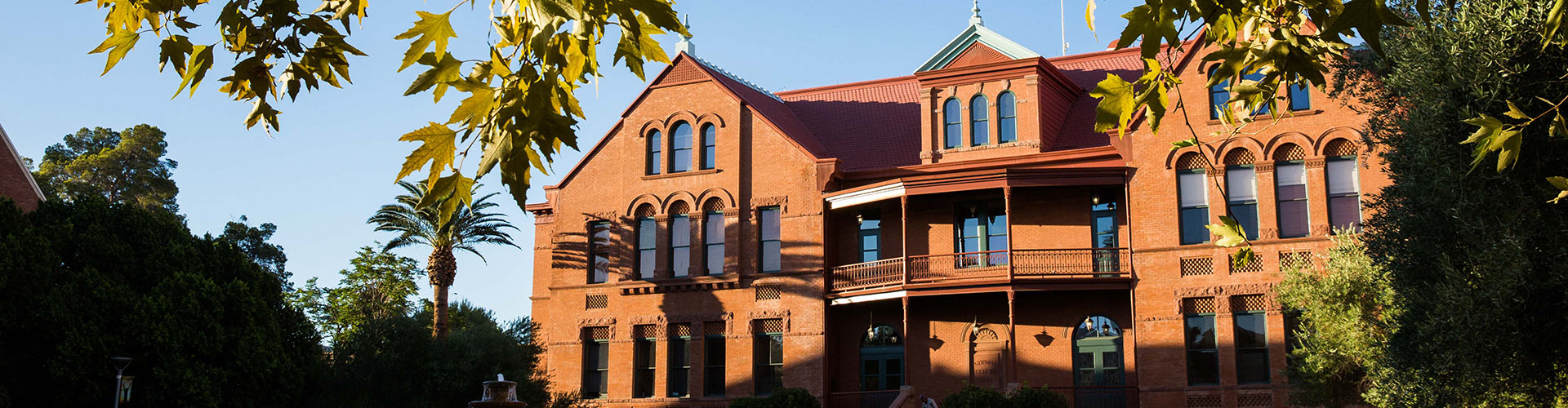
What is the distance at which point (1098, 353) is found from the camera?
102ft

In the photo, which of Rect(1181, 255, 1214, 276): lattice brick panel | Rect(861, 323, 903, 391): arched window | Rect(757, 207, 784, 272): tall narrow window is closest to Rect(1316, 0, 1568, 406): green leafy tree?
Rect(1181, 255, 1214, 276): lattice brick panel

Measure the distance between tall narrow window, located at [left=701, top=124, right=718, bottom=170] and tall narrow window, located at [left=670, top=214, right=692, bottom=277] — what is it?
1.50m

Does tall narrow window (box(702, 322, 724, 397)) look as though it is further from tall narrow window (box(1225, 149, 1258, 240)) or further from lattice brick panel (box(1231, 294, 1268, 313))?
tall narrow window (box(1225, 149, 1258, 240))

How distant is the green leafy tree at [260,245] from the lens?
63.3 meters

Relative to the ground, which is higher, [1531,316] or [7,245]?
[7,245]

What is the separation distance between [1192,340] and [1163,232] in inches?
95.6

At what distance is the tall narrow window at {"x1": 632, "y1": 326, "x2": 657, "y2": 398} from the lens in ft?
115

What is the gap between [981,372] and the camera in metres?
31.9

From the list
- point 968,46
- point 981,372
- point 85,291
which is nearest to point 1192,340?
point 981,372

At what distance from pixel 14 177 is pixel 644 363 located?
1908 centimetres

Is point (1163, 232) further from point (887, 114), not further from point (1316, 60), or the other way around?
point (1316, 60)

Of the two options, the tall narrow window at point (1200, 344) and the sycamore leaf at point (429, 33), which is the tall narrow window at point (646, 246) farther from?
the sycamore leaf at point (429, 33)

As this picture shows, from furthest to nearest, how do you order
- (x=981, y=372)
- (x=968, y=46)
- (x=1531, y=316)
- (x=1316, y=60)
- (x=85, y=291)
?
(x=968, y=46) → (x=981, y=372) → (x=85, y=291) → (x=1531, y=316) → (x=1316, y=60)

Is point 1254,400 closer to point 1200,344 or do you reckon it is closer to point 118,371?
point 1200,344
